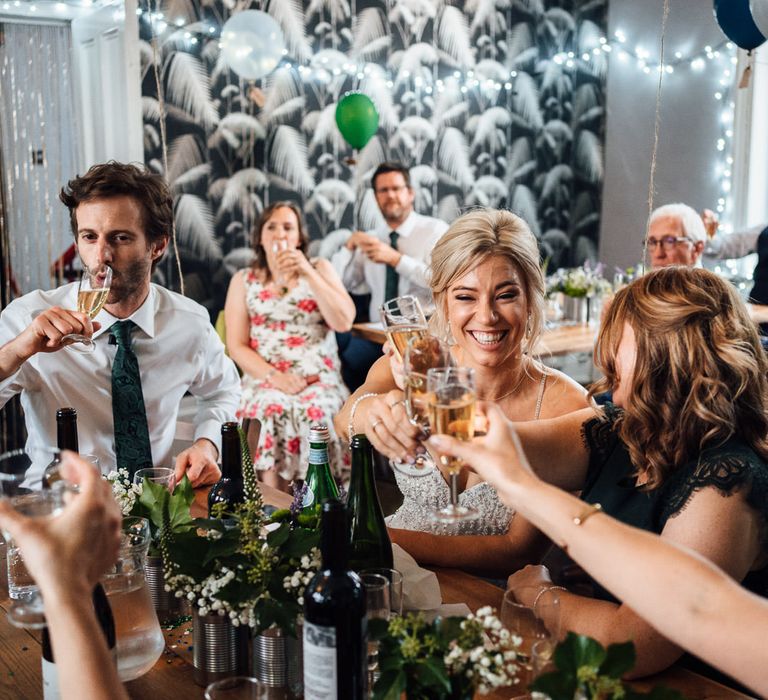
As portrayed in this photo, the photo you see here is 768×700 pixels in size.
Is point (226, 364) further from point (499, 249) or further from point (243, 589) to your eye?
point (243, 589)

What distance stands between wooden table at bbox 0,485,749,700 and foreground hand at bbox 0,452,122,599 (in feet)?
1.24

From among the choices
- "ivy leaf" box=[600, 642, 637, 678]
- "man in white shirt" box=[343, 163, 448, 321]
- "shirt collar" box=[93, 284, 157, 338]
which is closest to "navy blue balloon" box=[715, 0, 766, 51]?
"man in white shirt" box=[343, 163, 448, 321]

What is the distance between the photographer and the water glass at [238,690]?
96cm

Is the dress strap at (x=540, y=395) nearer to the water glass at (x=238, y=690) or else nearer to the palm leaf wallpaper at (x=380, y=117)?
the water glass at (x=238, y=690)

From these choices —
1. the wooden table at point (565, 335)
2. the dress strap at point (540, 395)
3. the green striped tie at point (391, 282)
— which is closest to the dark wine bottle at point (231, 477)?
the dress strap at point (540, 395)

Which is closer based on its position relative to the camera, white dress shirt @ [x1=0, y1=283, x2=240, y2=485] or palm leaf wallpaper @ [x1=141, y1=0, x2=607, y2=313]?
white dress shirt @ [x1=0, y1=283, x2=240, y2=485]

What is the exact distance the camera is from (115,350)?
90.6 inches

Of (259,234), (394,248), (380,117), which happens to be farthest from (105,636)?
(380,117)

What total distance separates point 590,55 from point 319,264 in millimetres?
4017

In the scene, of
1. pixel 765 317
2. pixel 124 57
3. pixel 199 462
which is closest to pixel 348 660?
pixel 199 462

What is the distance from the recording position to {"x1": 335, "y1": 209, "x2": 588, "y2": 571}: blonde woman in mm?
1991

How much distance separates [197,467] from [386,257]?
300 centimetres

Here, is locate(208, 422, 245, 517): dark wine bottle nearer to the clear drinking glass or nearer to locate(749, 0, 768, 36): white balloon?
the clear drinking glass

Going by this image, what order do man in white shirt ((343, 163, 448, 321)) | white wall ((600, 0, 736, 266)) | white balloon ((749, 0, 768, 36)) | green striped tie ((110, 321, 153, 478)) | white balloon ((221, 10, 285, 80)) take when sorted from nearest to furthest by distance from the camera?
green striped tie ((110, 321, 153, 478)), white balloon ((749, 0, 768, 36)), white balloon ((221, 10, 285, 80)), man in white shirt ((343, 163, 448, 321)), white wall ((600, 0, 736, 266))
